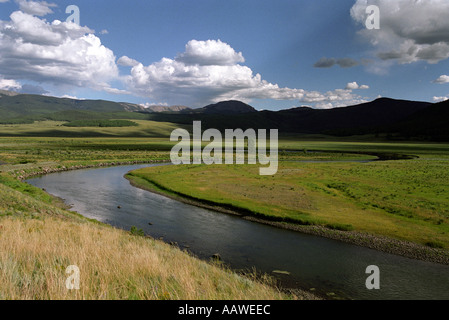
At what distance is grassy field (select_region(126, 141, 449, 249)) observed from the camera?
30.6 meters

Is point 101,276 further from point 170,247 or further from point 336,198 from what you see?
point 336,198

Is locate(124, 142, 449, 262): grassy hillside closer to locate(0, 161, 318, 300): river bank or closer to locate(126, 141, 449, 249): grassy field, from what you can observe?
locate(126, 141, 449, 249): grassy field

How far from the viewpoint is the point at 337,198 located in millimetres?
42969

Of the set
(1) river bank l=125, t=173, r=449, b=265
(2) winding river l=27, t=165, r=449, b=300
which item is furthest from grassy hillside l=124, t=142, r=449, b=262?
(2) winding river l=27, t=165, r=449, b=300

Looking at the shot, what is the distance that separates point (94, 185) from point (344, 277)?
47776 mm

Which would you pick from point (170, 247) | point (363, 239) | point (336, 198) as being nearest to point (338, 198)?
point (336, 198)

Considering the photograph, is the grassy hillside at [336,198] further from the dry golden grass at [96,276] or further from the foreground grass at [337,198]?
the dry golden grass at [96,276]

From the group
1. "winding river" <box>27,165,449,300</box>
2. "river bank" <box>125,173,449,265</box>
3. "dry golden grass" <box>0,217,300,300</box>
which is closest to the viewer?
"dry golden grass" <box>0,217,300,300</box>

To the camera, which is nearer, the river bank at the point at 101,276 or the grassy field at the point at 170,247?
the river bank at the point at 101,276

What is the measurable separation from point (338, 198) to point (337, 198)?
148 mm

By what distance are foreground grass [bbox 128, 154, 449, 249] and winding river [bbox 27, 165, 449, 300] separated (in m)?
4.34

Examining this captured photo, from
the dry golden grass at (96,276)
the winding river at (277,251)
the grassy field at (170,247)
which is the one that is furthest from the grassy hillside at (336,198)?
the dry golden grass at (96,276)

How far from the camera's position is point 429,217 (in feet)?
106

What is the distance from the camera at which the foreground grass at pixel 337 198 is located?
3062 cm
